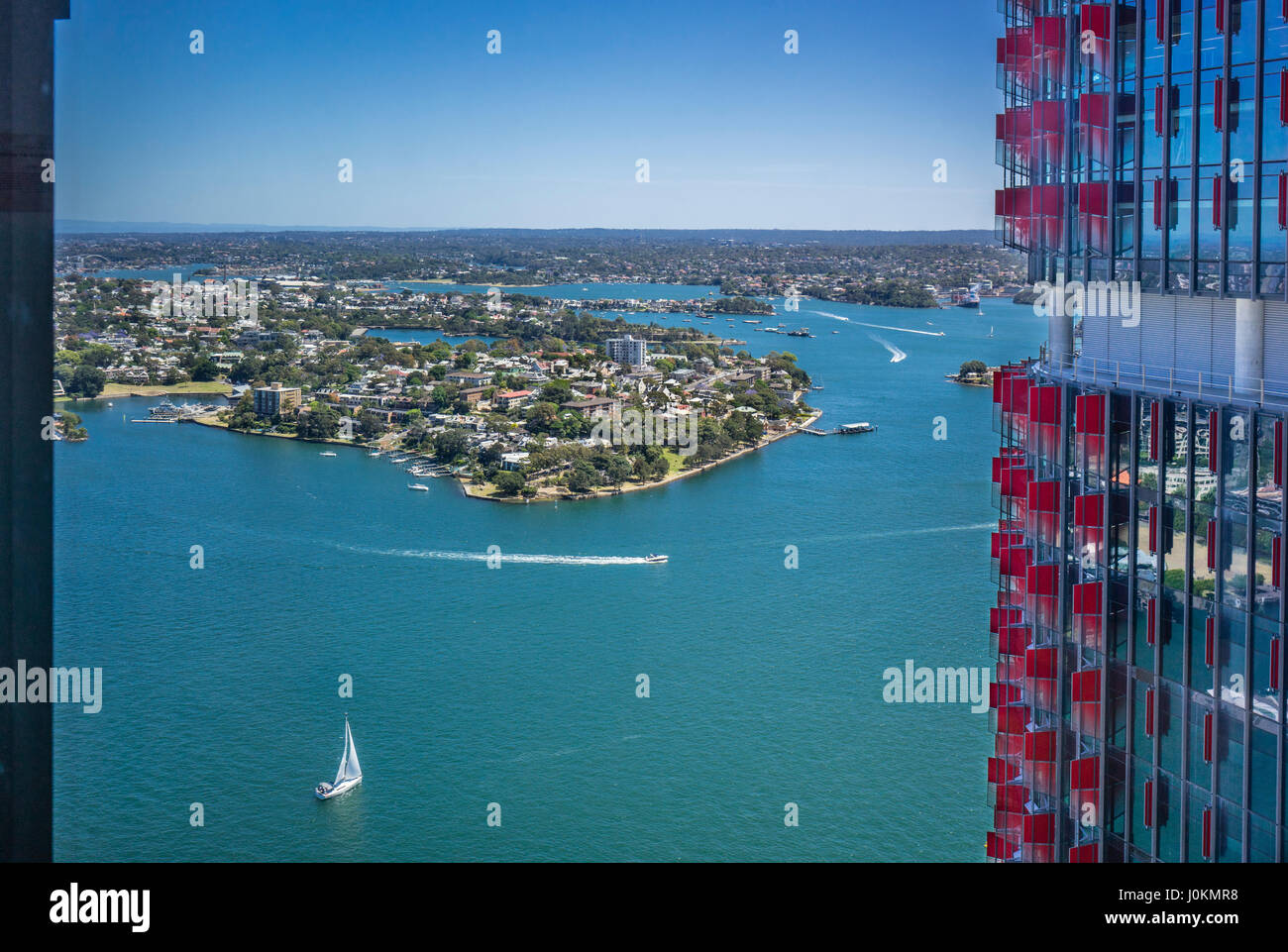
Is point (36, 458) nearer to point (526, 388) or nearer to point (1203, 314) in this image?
point (1203, 314)

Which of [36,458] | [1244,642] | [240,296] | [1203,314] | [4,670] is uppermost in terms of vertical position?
[240,296]

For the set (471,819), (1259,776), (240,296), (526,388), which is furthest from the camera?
(240,296)

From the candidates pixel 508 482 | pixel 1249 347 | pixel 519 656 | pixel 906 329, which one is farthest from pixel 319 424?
pixel 1249 347

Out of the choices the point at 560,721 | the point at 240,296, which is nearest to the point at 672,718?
the point at 560,721

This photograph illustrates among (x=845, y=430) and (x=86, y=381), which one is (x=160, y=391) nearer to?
(x=86, y=381)

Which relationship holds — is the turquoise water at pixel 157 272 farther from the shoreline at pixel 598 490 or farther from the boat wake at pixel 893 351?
the boat wake at pixel 893 351
